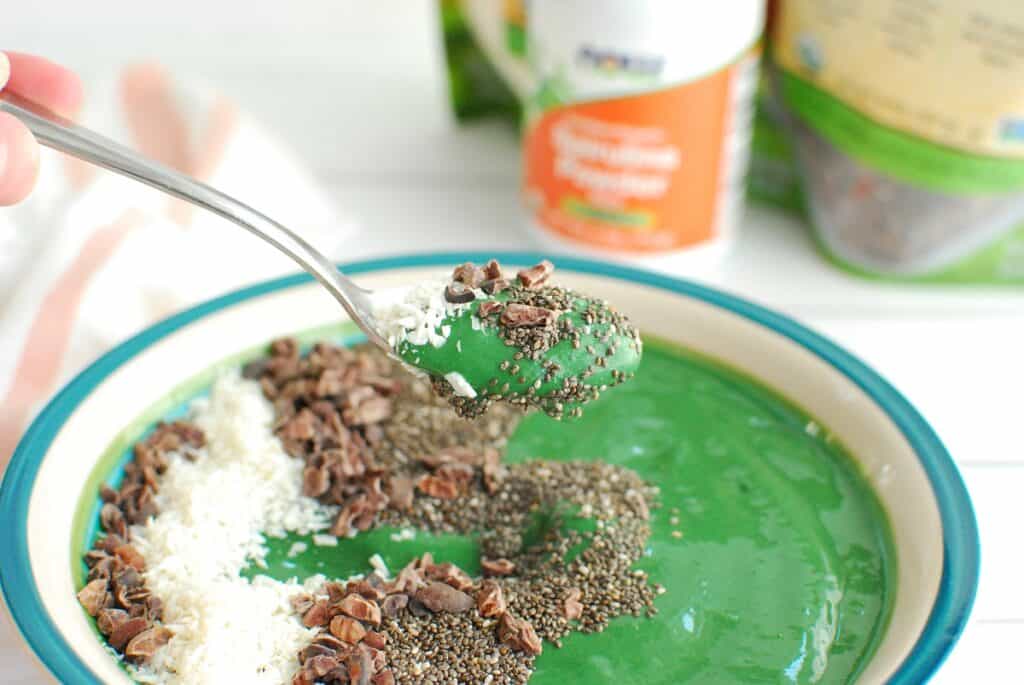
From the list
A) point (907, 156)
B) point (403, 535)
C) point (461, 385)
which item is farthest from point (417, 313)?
point (907, 156)

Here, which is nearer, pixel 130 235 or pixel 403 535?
pixel 403 535

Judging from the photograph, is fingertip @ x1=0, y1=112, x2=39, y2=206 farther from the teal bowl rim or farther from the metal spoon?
the teal bowl rim

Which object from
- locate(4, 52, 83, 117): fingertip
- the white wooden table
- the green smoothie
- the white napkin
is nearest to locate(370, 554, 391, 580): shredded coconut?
the green smoothie

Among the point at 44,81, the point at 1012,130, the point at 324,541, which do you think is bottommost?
the point at 324,541

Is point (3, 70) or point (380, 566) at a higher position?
point (3, 70)

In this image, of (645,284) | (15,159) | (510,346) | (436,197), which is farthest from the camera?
(436,197)

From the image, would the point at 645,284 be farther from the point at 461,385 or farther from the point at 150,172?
the point at 150,172

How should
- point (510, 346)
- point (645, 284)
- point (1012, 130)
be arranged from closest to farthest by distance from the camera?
point (510, 346), point (645, 284), point (1012, 130)
